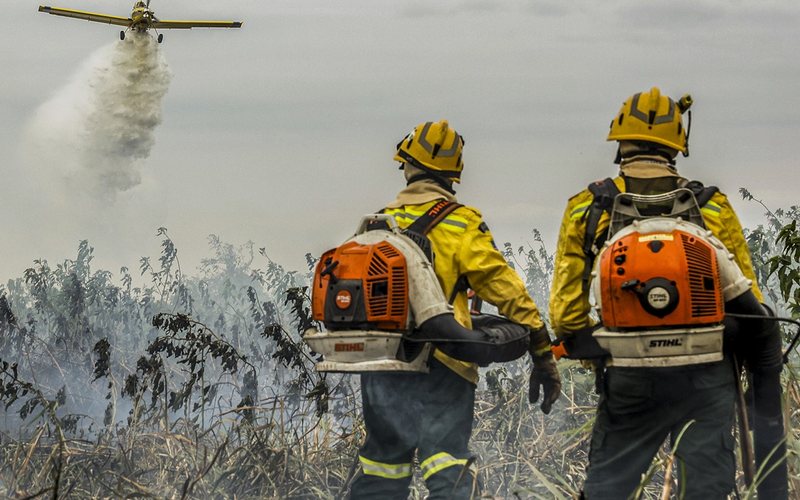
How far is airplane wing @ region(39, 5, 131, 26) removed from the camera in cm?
2897

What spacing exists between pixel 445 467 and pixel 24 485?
3.73 meters

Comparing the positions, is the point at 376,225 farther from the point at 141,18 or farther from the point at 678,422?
the point at 141,18

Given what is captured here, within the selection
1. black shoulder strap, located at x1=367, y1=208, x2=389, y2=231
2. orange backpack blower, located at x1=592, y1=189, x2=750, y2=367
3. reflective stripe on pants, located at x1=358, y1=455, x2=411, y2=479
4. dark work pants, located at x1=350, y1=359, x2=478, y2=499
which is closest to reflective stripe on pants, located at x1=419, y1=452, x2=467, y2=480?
dark work pants, located at x1=350, y1=359, x2=478, y2=499

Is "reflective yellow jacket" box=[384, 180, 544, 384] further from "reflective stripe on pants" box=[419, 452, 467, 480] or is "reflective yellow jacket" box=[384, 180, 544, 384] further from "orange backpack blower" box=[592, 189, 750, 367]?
"orange backpack blower" box=[592, 189, 750, 367]

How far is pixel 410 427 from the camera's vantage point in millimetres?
5152

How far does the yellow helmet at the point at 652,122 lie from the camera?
484cm

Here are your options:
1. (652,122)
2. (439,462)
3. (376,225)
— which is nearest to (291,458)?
(439,462)

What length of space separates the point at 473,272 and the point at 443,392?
1.92 feet

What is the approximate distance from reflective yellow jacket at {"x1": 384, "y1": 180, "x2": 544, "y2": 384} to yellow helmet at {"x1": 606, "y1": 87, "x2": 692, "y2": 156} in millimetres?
809

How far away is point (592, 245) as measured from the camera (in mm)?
4762

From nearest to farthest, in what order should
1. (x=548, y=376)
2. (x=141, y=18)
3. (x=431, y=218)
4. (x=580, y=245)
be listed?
(x=580, y=245) → (x=431, y=218) → (x=548, y=376) → (x=141, y=18)

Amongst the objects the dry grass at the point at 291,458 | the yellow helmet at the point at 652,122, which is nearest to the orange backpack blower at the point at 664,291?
the yellow helmet at the point at 652,122

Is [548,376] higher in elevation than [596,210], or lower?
lower

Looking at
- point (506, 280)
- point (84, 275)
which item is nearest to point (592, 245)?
point (506, 280)
